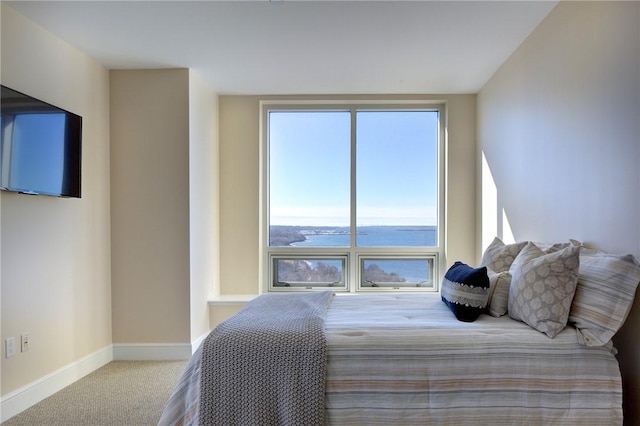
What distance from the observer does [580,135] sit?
2047 millimetres

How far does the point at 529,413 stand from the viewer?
61.9 inches

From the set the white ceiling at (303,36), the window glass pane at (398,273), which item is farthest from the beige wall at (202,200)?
the window glass pane at (398,273)

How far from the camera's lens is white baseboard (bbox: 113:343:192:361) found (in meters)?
3.17

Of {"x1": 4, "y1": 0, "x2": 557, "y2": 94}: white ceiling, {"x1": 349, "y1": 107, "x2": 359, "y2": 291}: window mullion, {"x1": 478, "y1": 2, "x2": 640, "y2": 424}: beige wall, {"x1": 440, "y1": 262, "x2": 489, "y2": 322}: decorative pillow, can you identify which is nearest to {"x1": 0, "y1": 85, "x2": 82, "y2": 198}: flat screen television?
{"x1": 4, "y1": 0, "x2": 557, "y2": 94}: white ceiling

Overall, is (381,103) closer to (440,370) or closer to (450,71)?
(450,71)

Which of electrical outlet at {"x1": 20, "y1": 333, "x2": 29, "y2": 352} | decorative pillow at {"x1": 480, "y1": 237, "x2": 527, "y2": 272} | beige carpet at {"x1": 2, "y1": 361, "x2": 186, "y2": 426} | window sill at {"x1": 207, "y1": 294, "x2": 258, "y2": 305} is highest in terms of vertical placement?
decorative pillow at {"x1": 480, "y1": 237, "x2": 527, "y2": 272}

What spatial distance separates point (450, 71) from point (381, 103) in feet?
2.80

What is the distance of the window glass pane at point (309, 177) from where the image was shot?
13.4ft

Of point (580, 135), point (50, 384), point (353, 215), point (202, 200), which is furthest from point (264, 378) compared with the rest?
point (353, 215)

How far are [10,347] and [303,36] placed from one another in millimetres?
2621

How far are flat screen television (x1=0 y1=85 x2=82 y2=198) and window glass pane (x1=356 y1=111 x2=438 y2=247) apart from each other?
8.24ft

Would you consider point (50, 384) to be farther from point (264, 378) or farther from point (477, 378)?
point (477, 378)

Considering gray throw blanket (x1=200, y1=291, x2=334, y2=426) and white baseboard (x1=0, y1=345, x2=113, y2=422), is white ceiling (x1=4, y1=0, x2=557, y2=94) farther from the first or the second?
white baseboard (x1=0, y1=345, x2=113, y2=422)

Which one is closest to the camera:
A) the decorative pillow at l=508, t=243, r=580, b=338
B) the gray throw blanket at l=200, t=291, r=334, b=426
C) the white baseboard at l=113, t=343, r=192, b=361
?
the gray throw blanket at l=200, t=291, r=334, b=426
